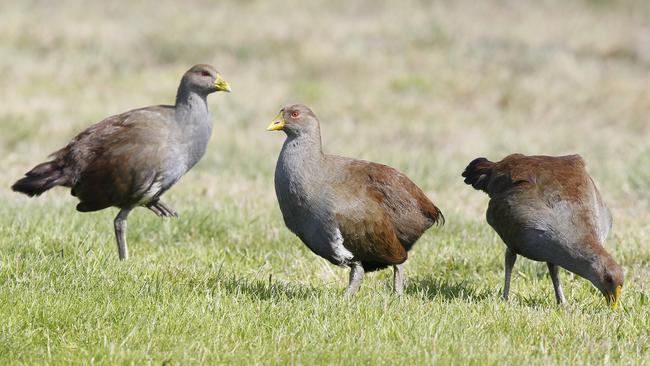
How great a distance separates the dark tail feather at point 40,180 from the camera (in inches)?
299

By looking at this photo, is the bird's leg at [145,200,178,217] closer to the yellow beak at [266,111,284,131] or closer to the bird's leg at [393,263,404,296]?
the yellow beak at [266,111,284,131]

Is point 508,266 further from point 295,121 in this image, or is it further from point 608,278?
point 295,121

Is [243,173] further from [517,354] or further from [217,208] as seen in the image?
[517,354]

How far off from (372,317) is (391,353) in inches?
23.4

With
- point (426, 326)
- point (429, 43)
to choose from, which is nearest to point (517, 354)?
point (426, 326)

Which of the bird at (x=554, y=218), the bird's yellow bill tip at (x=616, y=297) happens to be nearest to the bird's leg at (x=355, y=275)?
the bird at (x=554, y=218)

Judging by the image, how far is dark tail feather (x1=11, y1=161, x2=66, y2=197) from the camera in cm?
761

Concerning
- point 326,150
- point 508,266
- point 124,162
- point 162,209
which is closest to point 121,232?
point 124,162

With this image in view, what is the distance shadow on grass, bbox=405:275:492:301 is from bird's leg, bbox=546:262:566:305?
44 centimetres

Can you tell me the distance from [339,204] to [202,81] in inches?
92.5

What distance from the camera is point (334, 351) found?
5168mm

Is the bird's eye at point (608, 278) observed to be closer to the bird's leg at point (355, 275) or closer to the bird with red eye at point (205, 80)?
the bird's leg at point (355, 275)

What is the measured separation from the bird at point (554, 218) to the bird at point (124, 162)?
2442mm

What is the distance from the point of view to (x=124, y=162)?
24.5 ft
